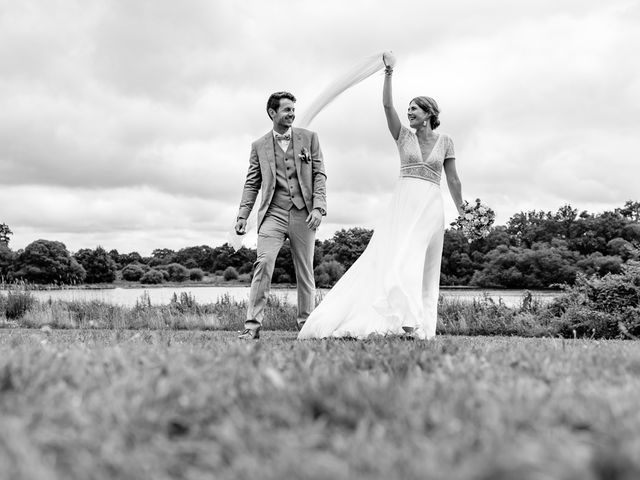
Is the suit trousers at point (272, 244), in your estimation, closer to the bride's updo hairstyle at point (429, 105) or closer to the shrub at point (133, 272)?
the bride's updo hairstyle at point (429, 105)

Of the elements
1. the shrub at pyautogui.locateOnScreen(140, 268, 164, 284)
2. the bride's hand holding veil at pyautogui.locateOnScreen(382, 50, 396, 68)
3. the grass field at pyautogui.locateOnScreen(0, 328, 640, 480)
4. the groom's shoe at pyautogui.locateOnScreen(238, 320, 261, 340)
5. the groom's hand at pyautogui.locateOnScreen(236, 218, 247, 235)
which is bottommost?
the groom's shoe at pyautogui.locateOnScreen(238, 320, 261, 340)

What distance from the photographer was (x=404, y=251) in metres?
8.48

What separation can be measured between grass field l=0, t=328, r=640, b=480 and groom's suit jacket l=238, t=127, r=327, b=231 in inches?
208

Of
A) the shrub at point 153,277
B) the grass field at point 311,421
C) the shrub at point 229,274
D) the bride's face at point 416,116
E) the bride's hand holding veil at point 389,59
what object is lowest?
the grass field at point 311,421

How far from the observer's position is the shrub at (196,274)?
1472 inches

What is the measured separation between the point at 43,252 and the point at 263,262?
104 feet

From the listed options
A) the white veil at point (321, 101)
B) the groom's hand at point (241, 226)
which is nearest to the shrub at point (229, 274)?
the white veil at point (321, 101)

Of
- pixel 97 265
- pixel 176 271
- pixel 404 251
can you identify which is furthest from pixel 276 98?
pixel 97 265

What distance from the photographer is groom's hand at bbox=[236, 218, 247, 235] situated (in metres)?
8.96

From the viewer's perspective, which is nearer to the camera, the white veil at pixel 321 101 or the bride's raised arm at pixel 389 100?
the bride's raised arm at pixel 389 100

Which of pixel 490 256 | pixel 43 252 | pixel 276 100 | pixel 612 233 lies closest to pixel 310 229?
pixel 276 100

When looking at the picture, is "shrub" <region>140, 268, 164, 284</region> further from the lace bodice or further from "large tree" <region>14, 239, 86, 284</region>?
the lace bodice

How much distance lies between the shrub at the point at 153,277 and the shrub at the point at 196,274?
184 cm

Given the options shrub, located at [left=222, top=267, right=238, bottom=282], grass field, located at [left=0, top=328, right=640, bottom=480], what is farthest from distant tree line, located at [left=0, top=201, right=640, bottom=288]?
grass field, located at [left=0, top=328, right=640, bottom=480]
